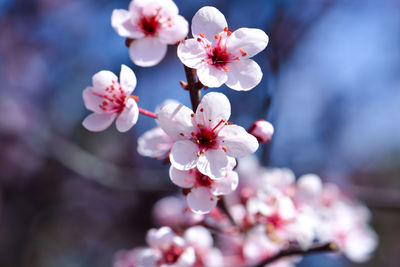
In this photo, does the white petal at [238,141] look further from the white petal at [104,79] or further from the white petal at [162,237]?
the white petal at [162,237]

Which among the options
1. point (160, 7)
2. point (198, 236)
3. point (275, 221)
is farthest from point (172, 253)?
point (160, 7)

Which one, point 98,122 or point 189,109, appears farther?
point 98,122

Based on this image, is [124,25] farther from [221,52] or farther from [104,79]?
[221,52]

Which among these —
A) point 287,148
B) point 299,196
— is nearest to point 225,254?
point 299,196

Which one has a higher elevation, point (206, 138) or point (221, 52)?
point (221, 52)

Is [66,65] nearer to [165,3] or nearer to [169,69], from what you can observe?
[169,69]

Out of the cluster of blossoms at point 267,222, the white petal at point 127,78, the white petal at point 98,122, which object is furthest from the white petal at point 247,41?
the cluster of blossoms at point 267,222

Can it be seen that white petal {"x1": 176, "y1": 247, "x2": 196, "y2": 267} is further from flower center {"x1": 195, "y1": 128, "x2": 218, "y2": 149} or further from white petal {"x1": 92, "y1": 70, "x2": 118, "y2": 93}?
white petal {"x1": 92, "y1": 70, "x2": 118, "y2": 93}
